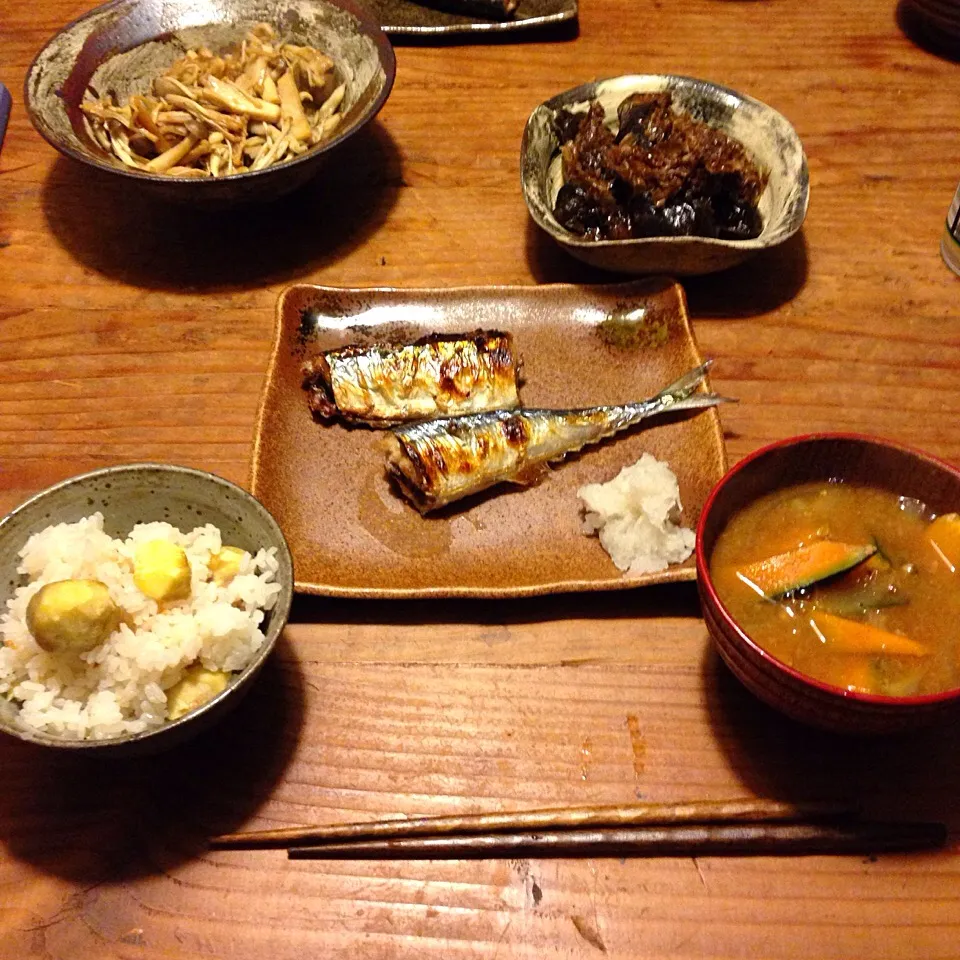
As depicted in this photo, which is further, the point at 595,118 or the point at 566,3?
the point at 566,3

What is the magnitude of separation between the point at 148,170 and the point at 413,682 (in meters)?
1.59

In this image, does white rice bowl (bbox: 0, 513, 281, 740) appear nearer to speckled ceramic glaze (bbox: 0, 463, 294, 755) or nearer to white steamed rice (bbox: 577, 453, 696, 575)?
speckled ceramic glaze (bbox: 0, 463, 294, 755)

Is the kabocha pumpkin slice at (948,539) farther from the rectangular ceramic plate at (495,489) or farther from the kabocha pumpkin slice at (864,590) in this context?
the rectangular ceramic plate at (495,489)

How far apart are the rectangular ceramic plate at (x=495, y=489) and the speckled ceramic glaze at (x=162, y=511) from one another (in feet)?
0.62

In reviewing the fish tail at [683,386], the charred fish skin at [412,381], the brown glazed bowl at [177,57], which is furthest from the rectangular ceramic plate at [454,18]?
the fish tail at [683,386]

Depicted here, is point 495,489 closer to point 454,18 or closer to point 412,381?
point 412,381

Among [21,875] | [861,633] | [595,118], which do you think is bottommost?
[21,875]

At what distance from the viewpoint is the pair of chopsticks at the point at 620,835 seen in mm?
1296

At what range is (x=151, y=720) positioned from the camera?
1.23 meters

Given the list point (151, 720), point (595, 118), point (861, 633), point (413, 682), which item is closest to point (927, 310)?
point (595, 118)

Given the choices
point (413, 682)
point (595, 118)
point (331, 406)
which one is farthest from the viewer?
point (595, 118)

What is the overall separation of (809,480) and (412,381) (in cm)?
90

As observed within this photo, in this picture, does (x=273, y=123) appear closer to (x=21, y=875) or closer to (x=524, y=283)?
(x=524, y=283)

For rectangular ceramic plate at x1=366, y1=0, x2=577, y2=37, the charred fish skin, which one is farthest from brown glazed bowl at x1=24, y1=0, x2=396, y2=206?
the charred fish skin
